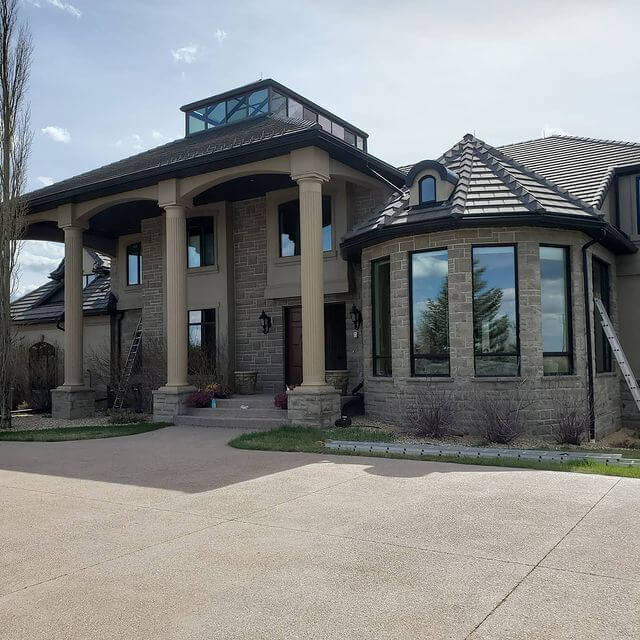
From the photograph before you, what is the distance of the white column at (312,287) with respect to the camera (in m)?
13.0

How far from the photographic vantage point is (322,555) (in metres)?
4.76

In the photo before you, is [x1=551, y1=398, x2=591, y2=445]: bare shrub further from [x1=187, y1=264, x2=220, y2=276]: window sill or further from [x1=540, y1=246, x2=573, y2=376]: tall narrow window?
[x1=187, y1=264, x2=220, y2=276]: window sill

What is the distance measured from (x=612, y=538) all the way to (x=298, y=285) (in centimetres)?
1226

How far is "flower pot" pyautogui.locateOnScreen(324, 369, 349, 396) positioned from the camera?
1503cm

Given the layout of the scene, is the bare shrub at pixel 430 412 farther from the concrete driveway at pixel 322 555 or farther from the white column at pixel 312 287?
the concrete driveway at pixel 322 555

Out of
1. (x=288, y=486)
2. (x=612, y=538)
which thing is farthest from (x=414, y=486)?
(x=612, y=538)

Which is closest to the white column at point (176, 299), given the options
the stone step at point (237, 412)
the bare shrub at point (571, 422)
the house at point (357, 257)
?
the house at point (357, 257)

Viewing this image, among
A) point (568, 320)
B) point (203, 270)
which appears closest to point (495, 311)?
point (568, 320)

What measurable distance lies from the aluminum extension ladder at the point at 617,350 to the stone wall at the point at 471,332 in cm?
65

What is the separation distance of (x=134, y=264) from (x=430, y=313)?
1232cm

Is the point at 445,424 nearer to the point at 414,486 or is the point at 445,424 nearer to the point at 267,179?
the point at 414,486

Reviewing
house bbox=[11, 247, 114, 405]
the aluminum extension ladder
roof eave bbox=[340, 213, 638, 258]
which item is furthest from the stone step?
the aluminum extension ladder

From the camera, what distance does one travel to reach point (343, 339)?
53.7ft

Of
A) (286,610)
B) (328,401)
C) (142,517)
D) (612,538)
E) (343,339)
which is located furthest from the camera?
(343,339)
